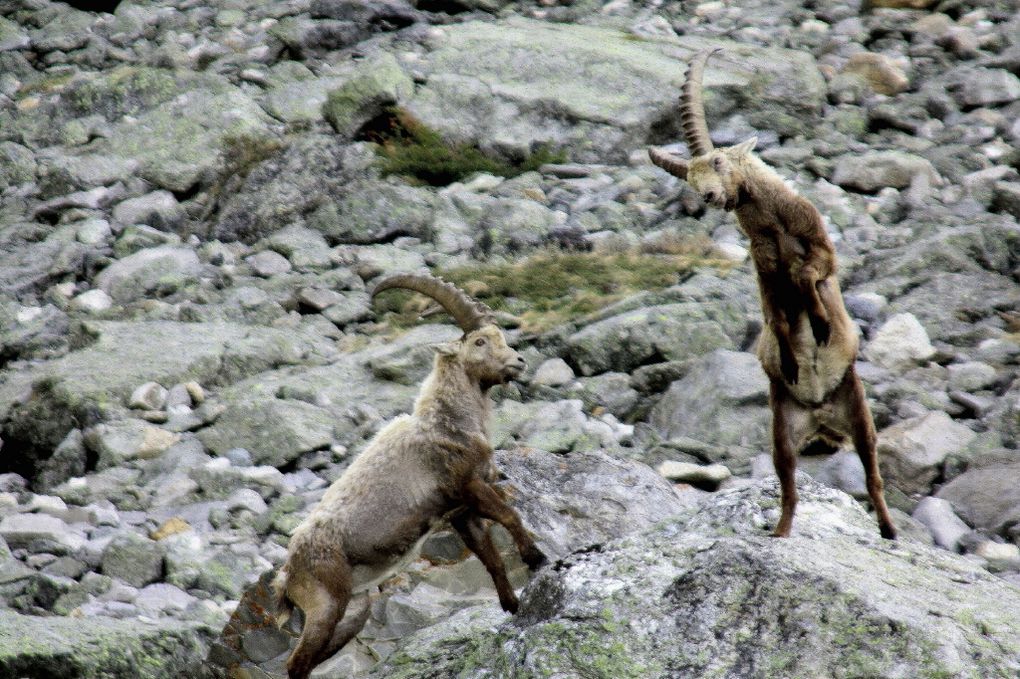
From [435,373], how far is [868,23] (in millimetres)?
18117

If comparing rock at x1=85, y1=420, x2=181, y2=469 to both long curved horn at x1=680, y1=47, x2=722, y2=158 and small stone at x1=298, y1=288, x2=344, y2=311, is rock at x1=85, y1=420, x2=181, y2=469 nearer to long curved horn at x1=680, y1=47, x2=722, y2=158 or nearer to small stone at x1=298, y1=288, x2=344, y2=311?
small stone at x1=298, y1=288, x2=344, y2=311

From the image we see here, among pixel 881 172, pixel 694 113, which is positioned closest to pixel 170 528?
pixel 694 113

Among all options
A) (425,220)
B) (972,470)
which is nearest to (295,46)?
(425,220)

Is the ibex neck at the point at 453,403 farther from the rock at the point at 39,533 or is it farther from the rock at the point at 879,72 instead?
the rock at the point at 879,72

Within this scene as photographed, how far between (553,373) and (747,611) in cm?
860

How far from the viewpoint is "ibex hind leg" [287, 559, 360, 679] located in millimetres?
7145

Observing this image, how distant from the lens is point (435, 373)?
8500mm

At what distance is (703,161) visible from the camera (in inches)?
259

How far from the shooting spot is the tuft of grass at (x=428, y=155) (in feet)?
65.4

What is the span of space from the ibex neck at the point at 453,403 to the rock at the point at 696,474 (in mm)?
3420

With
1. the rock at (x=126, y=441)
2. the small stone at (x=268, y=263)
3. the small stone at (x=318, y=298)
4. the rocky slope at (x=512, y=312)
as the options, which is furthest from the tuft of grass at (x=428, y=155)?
the rock at (x=126, y=441)

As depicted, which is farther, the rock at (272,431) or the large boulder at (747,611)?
the rock at (272,431)

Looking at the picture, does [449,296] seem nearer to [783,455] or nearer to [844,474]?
[783,455]

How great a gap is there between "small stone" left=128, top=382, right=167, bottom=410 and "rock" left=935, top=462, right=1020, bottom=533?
8234 millimetres
